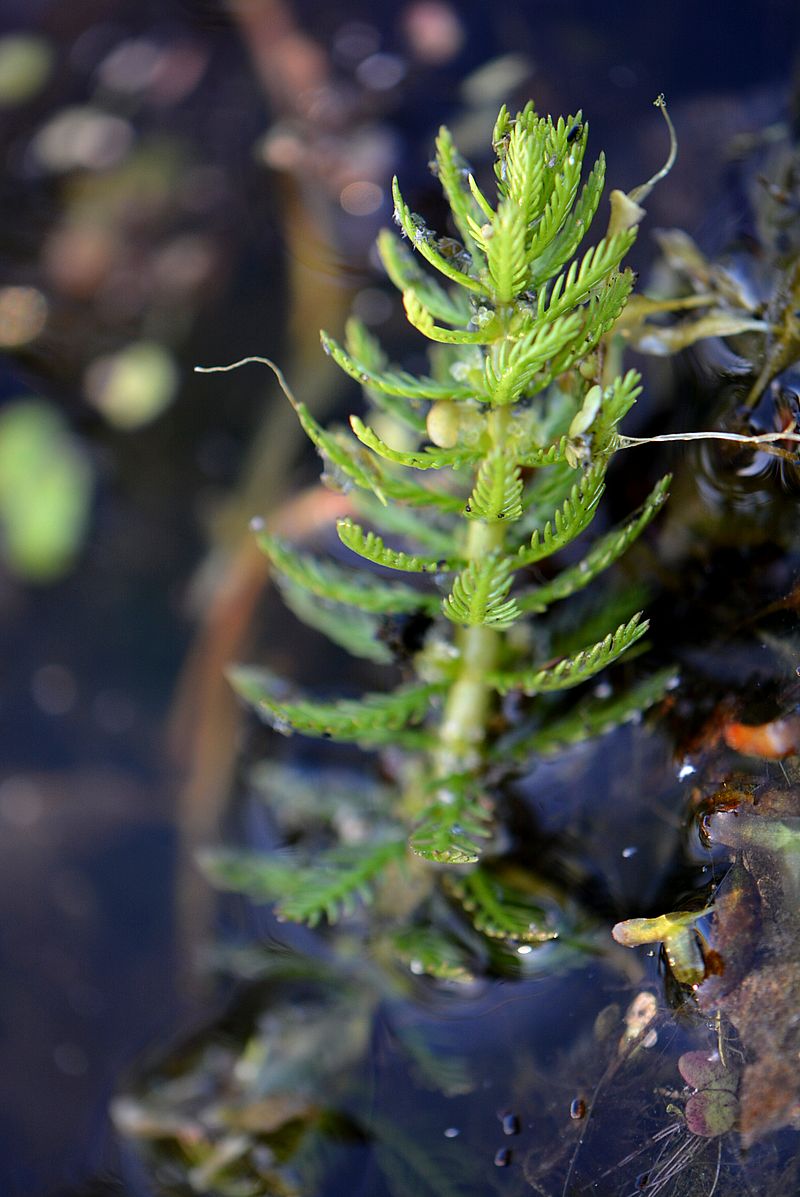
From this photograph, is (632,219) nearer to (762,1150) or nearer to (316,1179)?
(762,1150)

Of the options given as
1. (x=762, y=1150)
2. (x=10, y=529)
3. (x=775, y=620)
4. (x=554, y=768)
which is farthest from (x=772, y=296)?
(x=10, y=529)

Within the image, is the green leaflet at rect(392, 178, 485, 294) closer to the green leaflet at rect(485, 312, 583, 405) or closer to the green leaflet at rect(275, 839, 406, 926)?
the green leaflet at rect(485, 312, 583, 405)

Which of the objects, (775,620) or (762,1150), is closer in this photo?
(762,1150)

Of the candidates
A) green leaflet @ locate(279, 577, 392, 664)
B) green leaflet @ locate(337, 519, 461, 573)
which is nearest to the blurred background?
green leaflet @ locate(279, 577, 392, 664)

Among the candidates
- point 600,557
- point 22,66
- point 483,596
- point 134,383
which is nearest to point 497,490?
point 483,596

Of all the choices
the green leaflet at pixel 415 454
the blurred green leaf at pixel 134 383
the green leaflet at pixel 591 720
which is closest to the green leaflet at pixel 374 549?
the green leaflet at pixel 415 454

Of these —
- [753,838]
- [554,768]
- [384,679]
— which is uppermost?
[753,838]

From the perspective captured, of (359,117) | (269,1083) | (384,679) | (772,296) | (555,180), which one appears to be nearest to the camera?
(555,180)

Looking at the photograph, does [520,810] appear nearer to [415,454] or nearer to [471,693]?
[471,693]
